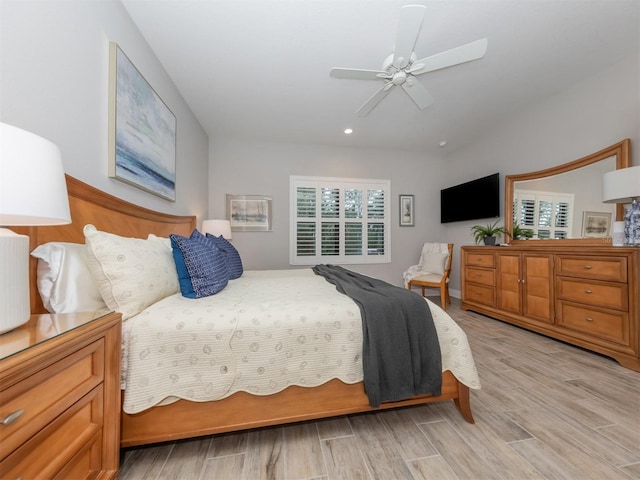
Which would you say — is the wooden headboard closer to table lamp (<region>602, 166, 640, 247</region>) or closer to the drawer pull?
the drawer pull

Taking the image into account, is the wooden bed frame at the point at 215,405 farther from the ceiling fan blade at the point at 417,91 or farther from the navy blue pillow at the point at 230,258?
the ceiling fan blade at the point at 417,91

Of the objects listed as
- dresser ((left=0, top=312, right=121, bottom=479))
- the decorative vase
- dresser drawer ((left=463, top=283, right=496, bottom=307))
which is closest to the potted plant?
dresser drawer ((left=463, top=283, right=496, bottom=307))

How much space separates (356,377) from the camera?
A: 1304mm

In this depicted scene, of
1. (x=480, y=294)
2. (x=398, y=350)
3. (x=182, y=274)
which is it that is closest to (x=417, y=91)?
(x=398, y=350)

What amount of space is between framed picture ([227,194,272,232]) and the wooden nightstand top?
3.23 metres

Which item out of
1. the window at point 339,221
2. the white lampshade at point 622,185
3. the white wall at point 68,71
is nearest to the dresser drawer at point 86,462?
the white wall at point 68,71

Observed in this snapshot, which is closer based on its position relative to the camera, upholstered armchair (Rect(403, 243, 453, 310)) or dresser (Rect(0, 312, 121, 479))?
dresser (Rect(0, 312, 121, 479))

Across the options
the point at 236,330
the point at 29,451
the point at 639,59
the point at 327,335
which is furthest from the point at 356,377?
the point at 639,59

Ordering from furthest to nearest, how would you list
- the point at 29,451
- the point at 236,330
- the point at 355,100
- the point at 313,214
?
the point at 313,214 → the point at 355,100 → the point at 236,330 → the point at 29,451

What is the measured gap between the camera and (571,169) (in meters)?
2.84

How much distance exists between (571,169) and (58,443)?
4.34 metres

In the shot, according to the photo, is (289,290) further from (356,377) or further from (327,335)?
(356,377)

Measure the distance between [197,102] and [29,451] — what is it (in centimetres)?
333

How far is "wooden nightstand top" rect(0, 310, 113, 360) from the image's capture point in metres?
0.65
